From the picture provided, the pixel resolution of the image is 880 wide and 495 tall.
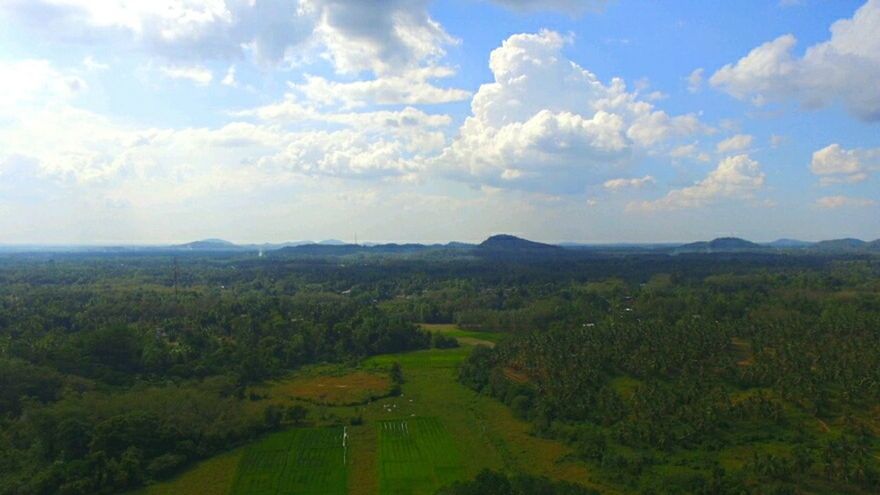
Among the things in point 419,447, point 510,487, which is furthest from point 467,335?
point 510,487

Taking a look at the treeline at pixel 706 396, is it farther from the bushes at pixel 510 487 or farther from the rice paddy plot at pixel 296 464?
the rice paddy plot at pixel 296 464

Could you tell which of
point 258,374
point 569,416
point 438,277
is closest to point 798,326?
point 569,416

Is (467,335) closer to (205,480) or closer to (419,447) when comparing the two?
(419,447)

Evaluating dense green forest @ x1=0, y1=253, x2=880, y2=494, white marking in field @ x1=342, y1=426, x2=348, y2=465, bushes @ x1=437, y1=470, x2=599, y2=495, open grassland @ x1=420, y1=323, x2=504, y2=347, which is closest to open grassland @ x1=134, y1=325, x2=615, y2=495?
white marking in field @ x1=342, y1=426, x2=348, y2=465

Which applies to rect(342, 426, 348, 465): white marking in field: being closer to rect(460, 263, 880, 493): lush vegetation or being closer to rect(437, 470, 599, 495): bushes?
rect(437, 470, 599, 495): bushes

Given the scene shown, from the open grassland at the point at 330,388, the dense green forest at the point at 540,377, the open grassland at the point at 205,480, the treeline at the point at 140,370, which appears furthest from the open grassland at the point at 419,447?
the treeline at the point at 140,370

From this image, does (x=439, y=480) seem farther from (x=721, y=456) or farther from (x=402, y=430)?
(x=721, y=456)
